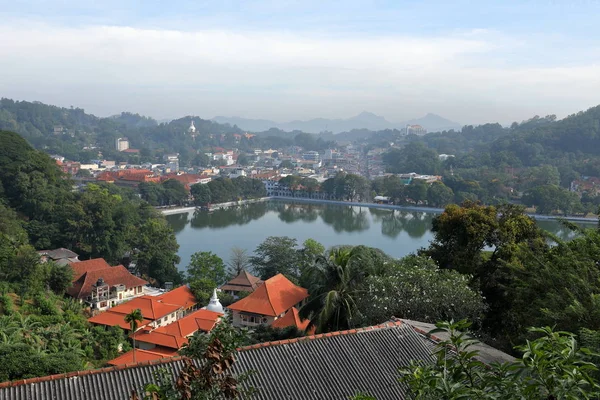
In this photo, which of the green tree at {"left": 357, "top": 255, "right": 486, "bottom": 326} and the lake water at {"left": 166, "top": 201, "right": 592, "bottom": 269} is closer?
the green tree at {"left": 357, "top": 255, "right": 486, "bottom": 326}

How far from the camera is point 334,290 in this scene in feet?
21.5

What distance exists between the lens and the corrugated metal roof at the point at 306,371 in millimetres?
3318

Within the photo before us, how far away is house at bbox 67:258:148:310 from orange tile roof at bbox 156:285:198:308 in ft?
5.50

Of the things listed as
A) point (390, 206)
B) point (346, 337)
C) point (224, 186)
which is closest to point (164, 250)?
point (346, 337)

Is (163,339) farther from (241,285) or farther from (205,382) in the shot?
(205,382)

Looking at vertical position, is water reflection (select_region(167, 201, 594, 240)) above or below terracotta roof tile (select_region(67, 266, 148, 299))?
below

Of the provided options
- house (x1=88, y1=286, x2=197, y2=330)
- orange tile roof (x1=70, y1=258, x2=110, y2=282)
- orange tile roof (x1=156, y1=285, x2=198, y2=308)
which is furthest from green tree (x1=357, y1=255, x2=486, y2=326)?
orange tile roof (x1=70, y1=258, x2=110, y2=282)

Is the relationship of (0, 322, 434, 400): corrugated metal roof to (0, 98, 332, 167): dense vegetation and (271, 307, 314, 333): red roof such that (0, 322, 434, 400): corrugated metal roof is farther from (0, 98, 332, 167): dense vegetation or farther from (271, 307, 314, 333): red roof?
(0, 98, 332, 167): dense vegetation

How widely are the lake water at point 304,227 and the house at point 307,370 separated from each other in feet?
45.7

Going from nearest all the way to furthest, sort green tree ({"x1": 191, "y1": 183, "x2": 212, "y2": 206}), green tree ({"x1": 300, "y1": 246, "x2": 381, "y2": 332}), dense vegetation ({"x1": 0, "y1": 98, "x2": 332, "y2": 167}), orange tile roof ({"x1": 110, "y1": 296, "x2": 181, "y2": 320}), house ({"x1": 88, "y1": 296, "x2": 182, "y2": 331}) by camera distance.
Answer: green tree ({"x1": 300, "y1": 246, "x2": 381, "y2": 332}) < house ({"x1": 88, "y1": 296, "x2": 182, "y2": 331}) < orange tile roof ({"x1": 110, "y1": 296, "x2": 181, "y2": 320}) < green tree ({"x1": 191, "y1": 183, "x2": 212, "y2": 206}) < dense vegetation ({"x1": 0, "y1": 98, "x2": 332, "y2": 167})

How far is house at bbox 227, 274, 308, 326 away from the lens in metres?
9.06

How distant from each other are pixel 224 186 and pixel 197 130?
2238 inches

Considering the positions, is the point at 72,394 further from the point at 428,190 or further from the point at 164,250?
the point at 428,190

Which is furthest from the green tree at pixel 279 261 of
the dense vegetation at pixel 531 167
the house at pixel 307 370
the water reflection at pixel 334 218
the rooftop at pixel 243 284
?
the dense vegetation at pixel 531 167
